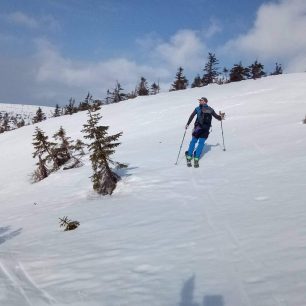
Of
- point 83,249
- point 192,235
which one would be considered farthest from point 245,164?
point 83,249

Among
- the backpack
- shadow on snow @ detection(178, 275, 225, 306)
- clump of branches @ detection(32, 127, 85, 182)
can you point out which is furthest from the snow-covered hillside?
clump of branches @ detection(32, 127, 85, 182)

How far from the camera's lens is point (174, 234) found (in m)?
6.79

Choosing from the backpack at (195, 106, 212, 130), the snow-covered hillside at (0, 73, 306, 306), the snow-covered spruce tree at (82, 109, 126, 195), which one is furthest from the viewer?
the backpack at (195, 106, 212, 130)

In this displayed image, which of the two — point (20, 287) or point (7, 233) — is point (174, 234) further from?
point (7, 233)

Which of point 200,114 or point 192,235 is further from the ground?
point 200,114

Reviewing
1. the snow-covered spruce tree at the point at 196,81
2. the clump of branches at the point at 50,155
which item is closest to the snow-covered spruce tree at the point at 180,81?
the snow-covered spruce tree at the point at 196,81

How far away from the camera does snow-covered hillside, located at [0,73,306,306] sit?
182 inches

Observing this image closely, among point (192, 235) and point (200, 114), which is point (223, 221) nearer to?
point (192, 235)

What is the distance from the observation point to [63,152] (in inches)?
977

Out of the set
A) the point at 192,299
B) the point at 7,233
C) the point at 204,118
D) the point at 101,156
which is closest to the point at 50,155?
the point at 101,156

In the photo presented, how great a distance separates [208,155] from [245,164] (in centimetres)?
293

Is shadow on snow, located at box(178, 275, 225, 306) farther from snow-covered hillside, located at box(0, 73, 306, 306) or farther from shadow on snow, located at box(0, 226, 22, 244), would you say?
shadow on snow, located at box(0, 226, 22, 244)

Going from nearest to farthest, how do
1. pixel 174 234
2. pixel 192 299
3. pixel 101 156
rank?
1. pixel 192 299
2. pixel 174 234
3. pixel 101 156

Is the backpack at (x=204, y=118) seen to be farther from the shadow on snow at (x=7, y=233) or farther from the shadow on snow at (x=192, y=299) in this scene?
the shadow on snow at (x=192, y=299)
